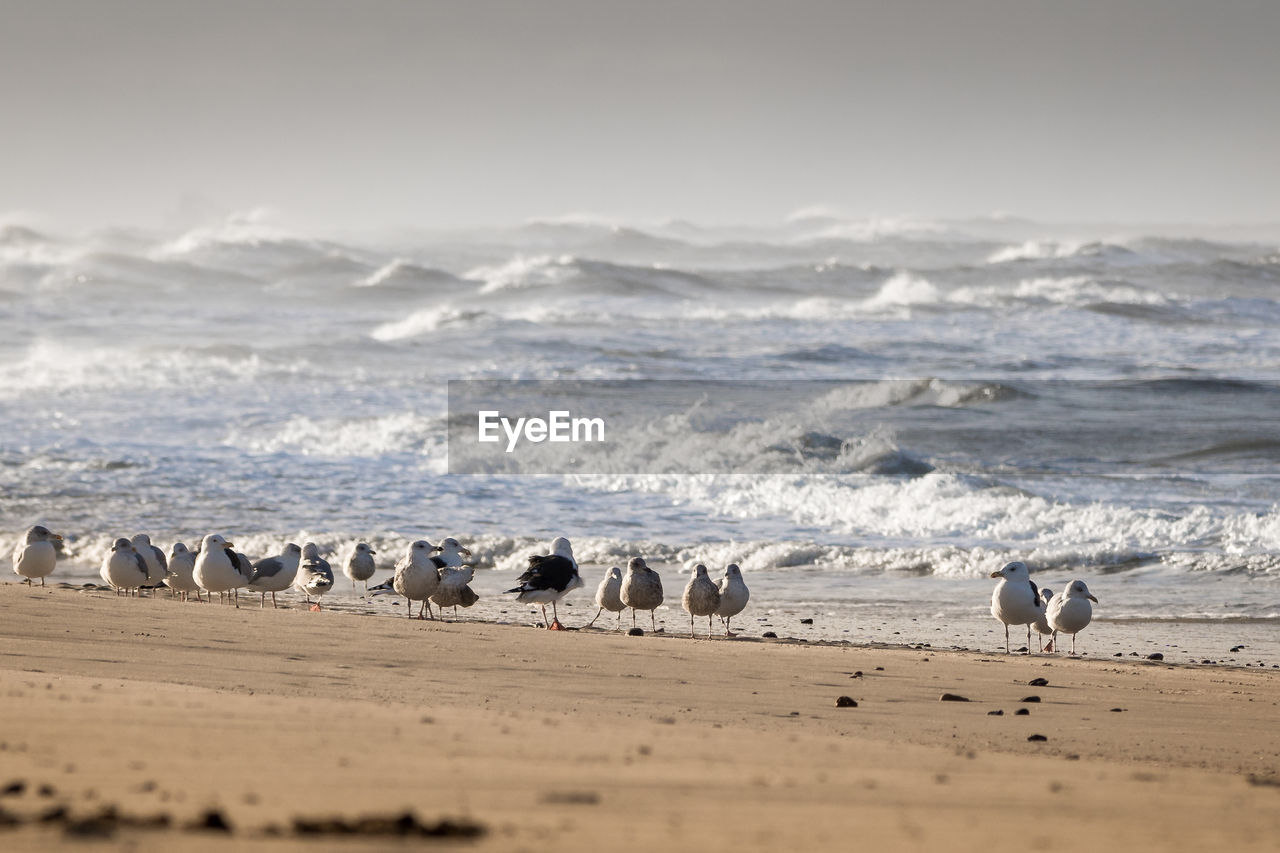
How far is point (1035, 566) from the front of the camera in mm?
10734

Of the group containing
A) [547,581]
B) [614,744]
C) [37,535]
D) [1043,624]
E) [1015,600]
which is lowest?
[614,744]

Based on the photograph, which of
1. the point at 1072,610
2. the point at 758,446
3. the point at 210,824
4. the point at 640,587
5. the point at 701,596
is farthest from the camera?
the point at 758,446

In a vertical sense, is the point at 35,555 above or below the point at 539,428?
below

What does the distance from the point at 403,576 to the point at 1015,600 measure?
3.81m

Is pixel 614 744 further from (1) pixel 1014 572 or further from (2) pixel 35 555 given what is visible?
(2) pixel 35 555

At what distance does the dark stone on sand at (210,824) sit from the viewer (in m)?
2.85

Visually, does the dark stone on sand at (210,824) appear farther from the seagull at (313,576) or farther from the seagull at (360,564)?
the seagull at (360,564)

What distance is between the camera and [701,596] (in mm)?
8273

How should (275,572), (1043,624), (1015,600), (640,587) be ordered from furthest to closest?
(275,572) < (640,587) < (1043,624) < (1015,600)

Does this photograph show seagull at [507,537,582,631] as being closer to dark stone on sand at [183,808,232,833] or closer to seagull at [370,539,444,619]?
seagull at [370,539,444,619]

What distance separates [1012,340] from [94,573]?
75.9 ft

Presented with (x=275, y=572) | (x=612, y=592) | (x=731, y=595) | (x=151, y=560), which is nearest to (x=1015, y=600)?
(x=731, y=595)

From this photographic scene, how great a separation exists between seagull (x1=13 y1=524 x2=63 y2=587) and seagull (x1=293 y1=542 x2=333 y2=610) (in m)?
1.72

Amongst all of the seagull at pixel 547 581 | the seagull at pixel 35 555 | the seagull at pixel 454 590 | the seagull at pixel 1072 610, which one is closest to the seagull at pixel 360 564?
the seagull at pixel 454 590
